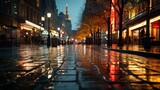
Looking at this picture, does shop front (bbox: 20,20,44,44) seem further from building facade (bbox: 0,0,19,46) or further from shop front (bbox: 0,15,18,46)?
shop front (bbox: 0,15,18,46)

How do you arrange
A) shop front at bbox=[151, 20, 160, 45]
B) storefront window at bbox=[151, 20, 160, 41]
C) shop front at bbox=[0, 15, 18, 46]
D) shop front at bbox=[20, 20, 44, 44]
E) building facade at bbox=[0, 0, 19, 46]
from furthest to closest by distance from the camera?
1. shop front at bbox=[20, 20, 44, 44]
2. building facade at bbox=[0, 0, 19, 46]
3. storefront window at bbox=[151, 20, 160, 41]
4. shop front at bbox=[0, 15, 18, 46]
5. shop front at bbox=[151, 20, 160, 45]

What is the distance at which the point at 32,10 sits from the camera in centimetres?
7925

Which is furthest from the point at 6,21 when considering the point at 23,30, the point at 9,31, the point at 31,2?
the point at 31,2

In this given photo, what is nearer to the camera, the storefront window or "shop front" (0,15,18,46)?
"shop front" (0,15,18,46)

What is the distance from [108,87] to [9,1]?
1916 inches

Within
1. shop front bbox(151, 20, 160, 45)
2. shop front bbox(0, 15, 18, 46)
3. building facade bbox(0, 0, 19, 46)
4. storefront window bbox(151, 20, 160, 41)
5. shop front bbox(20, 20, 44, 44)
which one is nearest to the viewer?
shop front bbox(151, 20, 160, 45)

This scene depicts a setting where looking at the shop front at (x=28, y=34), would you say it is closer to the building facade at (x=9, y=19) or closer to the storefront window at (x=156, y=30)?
the building facade at (x=9, y=19)

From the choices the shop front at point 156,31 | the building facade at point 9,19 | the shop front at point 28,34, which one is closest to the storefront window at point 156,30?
the shop front at point 156,31

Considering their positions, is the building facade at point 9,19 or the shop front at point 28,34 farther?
the shop front at point 28,34

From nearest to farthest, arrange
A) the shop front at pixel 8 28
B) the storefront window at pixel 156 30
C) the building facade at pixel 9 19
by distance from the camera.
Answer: the shop front at pixel 8 28
the storefront window at pixel 156 30
the building facade at pixel 9 19

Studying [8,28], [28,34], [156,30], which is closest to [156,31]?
[156,30]

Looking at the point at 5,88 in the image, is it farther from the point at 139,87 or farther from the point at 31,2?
the point at 31,2

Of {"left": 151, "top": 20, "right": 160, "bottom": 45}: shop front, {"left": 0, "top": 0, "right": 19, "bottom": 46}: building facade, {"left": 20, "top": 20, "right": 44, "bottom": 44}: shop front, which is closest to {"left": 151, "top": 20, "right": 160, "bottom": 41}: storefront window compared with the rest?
{"left": 151, "top": 20, "right": 160, "bottom": 45}: shop front

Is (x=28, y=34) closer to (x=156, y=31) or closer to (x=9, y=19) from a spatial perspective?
(x=9, y=19)
